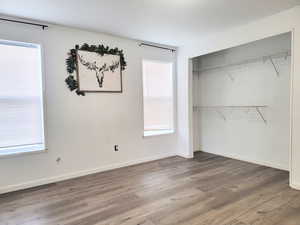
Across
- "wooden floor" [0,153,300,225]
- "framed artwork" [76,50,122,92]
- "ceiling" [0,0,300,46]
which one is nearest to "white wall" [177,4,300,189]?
Result: "ceiling" [0,0,300,46]

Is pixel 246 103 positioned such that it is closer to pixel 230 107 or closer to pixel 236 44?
pixel 230 107

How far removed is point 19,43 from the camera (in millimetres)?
2932

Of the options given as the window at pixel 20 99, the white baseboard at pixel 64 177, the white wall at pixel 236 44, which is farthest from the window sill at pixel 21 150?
the white wall at pixel 236 44

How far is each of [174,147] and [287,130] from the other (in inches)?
86.2

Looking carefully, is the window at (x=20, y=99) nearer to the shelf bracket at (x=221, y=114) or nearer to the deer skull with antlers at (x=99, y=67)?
the deer skull with antlers at (x=99, y=67)

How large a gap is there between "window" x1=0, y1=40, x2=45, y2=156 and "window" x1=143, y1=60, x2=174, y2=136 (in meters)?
1.96

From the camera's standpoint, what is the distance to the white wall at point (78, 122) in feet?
9.75

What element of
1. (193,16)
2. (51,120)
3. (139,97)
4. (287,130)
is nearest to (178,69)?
(139,97)

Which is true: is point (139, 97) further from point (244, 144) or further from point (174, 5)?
point (244, 144)

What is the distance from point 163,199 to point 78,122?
6.07ft

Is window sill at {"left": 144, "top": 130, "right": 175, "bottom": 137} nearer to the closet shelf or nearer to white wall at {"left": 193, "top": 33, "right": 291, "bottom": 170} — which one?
white wall at {"left": 193, "top": 33, "right": 291, "bottom": 170}

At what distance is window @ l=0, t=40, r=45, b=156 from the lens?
286 cm

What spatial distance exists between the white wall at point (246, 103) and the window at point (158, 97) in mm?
768

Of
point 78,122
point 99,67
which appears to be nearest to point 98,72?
point 99,67
